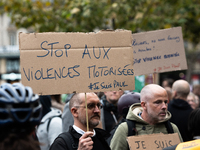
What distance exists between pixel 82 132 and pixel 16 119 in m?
1.39

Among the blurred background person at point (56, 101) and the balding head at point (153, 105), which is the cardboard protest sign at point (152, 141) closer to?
the balding head at point (153, 105)

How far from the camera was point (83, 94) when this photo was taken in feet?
10.5

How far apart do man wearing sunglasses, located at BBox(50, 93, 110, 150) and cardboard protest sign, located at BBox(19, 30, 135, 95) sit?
0.21m

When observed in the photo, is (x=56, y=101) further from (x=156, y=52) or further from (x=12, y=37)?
(x=12, y=37)

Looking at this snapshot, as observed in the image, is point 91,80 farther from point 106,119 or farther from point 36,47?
point 106,119

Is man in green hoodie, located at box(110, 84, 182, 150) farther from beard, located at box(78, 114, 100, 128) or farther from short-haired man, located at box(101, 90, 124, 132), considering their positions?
short-haired man, located at box(101, 90, 124, 132)

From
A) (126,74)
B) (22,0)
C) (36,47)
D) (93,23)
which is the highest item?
(22,0)

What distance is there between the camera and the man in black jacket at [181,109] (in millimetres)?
4617

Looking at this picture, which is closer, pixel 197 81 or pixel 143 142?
pixel 143 142

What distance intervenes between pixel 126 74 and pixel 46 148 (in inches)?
59.8

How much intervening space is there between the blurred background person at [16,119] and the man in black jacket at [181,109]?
10.9 feet

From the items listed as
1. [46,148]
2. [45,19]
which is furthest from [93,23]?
[46,148]

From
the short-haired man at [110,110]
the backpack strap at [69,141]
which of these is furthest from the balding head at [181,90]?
the backpack strap at [69,141]

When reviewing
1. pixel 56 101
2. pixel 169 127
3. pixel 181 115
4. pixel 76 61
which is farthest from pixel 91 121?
pixel 56 101
